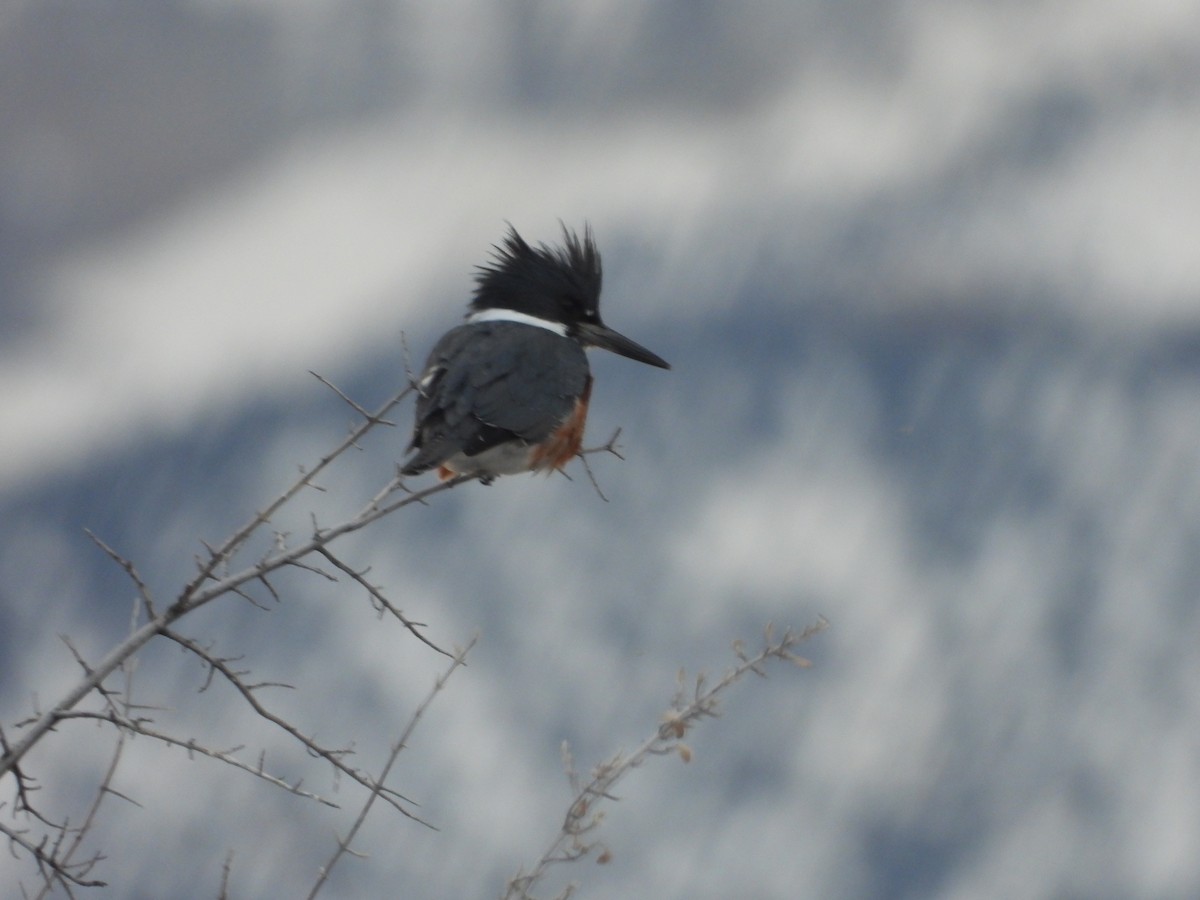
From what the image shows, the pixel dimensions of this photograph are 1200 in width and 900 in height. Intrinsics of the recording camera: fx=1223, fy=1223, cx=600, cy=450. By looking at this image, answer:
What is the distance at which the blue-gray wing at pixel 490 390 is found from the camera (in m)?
3.57

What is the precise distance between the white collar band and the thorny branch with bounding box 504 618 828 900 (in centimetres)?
233

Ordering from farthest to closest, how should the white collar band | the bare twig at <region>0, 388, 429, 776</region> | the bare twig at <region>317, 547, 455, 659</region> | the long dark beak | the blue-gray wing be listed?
1. the white collar band
2. the long dark beak
3. the blue-gray wing
4. the bare twig at <region>317, 547, 455, 659</region>
5. the bare twig at <region>0, 388, 429, 776</region>

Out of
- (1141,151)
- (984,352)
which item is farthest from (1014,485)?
(1141,151)

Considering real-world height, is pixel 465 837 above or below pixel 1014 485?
below

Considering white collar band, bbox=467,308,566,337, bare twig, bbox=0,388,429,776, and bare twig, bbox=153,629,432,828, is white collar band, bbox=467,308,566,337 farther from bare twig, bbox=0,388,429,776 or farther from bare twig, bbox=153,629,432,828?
bare twig, bbox=153,629,432,828

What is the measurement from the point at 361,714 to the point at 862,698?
112 feet

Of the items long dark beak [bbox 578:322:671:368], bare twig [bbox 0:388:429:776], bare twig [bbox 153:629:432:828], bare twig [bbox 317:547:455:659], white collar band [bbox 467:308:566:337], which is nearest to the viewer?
bare twig [bbox 0:388:429:776]

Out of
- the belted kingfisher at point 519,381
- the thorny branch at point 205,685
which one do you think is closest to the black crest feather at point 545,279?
the belted kingfisher at point 519,381

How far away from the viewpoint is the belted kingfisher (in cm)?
360

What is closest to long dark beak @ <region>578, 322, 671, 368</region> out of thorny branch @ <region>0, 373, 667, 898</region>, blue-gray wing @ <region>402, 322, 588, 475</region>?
blue-gray wing @ <region>402, 322, 588, 475</region>

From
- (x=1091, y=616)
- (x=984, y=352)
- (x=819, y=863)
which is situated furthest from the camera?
(x=984, y=352)

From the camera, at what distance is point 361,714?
5953cm

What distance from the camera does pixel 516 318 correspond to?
4.70m

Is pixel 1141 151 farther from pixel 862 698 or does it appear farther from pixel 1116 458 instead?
pixel 862 698
